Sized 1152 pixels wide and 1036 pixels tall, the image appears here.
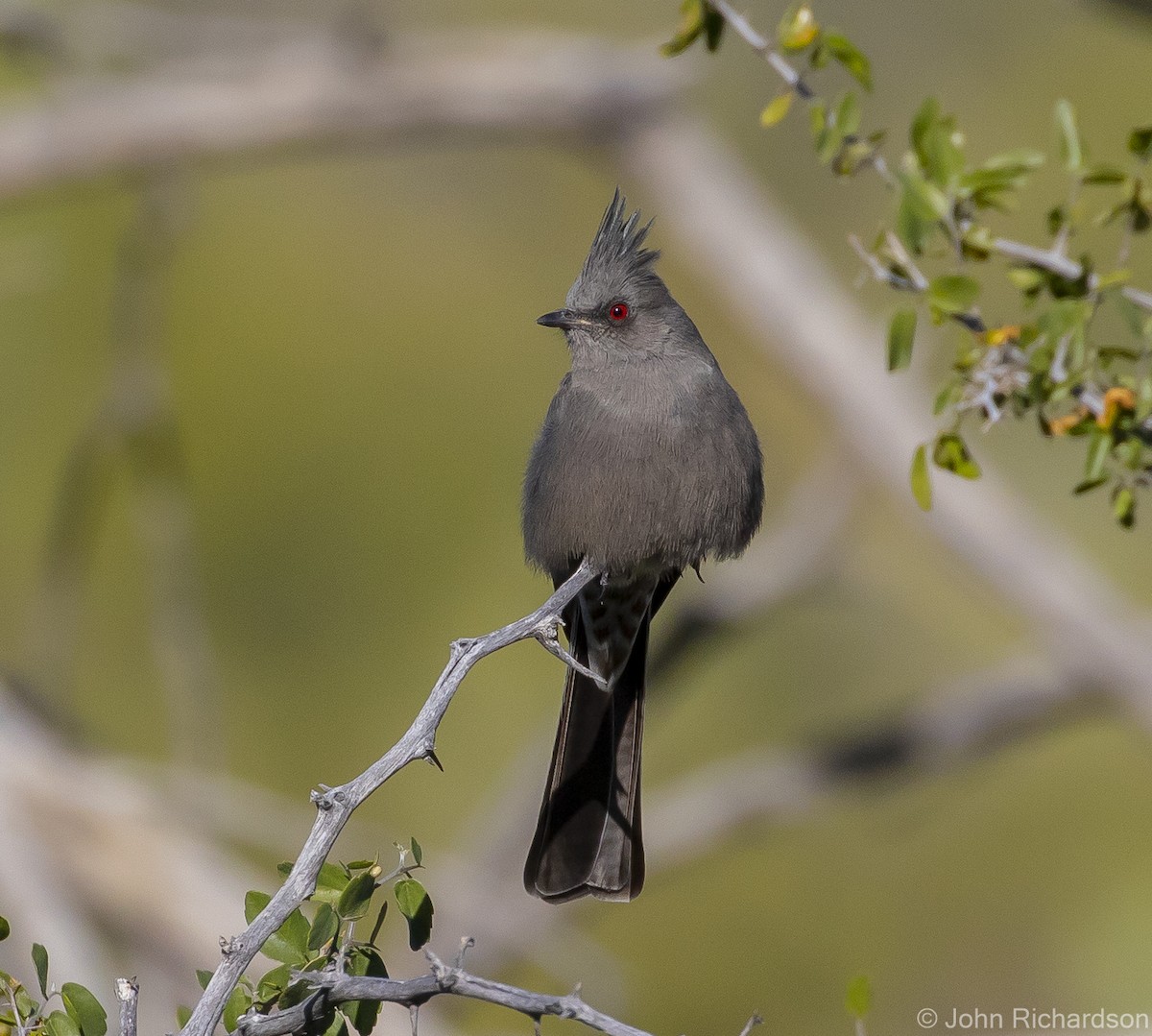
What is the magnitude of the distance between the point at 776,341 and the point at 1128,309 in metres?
4.53

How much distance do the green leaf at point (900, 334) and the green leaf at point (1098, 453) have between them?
0.39 meters

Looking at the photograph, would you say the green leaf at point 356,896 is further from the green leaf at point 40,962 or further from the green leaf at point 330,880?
the green leaf at point 40,962

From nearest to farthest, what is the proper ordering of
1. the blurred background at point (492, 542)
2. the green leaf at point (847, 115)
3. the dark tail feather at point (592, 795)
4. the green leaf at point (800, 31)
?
the green leaf at point (847, 115)
the green leaf at point (800, 31)
the dark tail feather at point (592, 795)
the blurred background at point (492, 542)

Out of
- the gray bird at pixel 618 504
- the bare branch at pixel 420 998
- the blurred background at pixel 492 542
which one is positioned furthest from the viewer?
the blurred background at pixel 492 542

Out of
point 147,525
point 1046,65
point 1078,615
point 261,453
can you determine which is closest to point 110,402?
point 147,525

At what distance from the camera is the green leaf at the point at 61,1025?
2250mm

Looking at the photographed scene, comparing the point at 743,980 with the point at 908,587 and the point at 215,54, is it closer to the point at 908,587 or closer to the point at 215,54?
the point at 908,587

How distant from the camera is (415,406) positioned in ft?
34.0

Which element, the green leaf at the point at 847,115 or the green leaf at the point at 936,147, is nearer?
the green leaf at the point at 936,147

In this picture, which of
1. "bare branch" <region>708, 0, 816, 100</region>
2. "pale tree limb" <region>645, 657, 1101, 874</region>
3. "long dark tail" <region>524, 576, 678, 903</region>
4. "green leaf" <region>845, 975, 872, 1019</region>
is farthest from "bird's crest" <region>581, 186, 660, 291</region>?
"pale tree limb" <region>645, 657, 1101, 874</region>

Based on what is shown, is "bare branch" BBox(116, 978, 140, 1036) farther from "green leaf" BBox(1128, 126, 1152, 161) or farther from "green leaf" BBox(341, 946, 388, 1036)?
"green leaf" BBox(1128, 126, 1152, 161)

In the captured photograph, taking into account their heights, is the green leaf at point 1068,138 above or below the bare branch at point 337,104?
below

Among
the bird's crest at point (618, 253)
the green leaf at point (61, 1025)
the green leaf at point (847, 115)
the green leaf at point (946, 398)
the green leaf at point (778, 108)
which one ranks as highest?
the bird's crest at point (618, 253)

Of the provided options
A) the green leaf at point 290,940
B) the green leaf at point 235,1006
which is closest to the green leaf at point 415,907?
the green leaf at point 290,940
